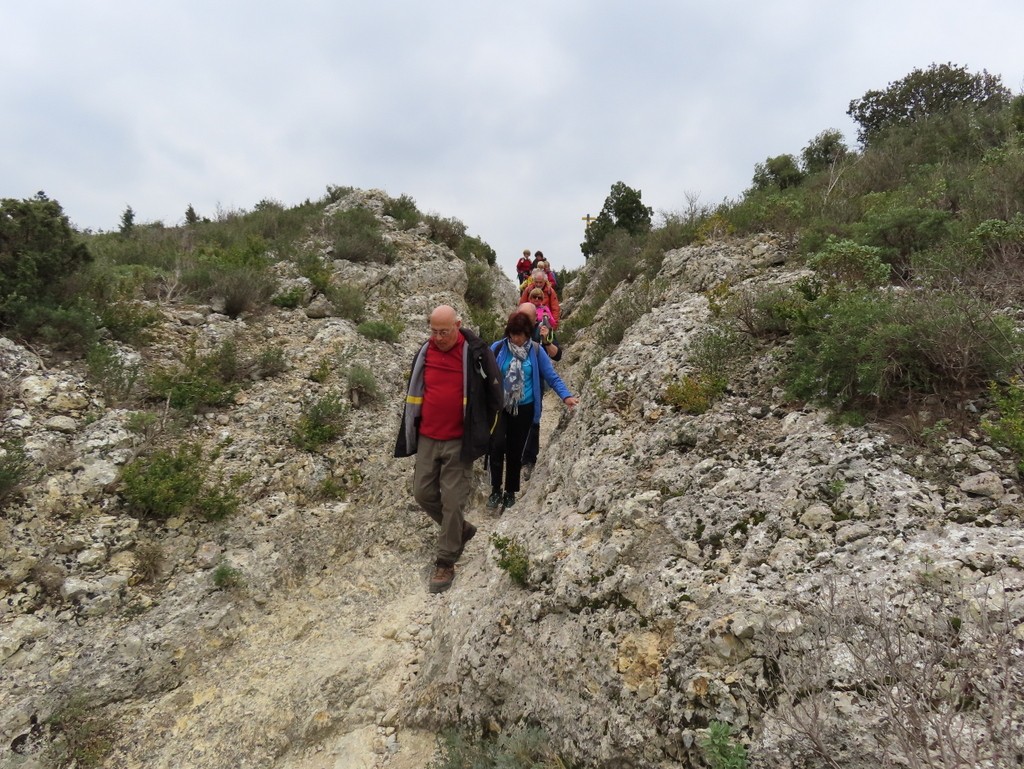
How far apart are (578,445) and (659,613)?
8.24ft

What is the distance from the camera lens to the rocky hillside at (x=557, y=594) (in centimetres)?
232

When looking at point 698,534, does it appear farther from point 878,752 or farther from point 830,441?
point 878,752

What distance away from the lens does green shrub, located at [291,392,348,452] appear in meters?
6.02

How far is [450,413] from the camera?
4.82 m

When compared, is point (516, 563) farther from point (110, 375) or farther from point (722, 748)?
point (110, 375)

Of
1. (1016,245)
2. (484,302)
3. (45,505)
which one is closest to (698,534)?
(1016,245)

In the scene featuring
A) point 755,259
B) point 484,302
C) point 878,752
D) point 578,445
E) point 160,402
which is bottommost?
point 878,752

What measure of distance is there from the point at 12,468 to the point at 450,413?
363 centimetres

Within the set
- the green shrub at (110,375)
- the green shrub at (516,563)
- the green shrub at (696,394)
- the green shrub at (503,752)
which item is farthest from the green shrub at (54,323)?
the green shrub at (696,394)

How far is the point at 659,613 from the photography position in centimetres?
312

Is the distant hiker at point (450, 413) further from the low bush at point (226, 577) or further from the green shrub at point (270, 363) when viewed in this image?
the green shrub at point (270, 363)

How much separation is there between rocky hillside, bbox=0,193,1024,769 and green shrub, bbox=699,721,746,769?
0.05 meters

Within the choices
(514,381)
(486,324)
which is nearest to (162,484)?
(514,381)

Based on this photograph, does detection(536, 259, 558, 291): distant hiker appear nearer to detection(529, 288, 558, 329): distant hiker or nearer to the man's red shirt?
detection(529, 288, 558, 329): distant hiker
